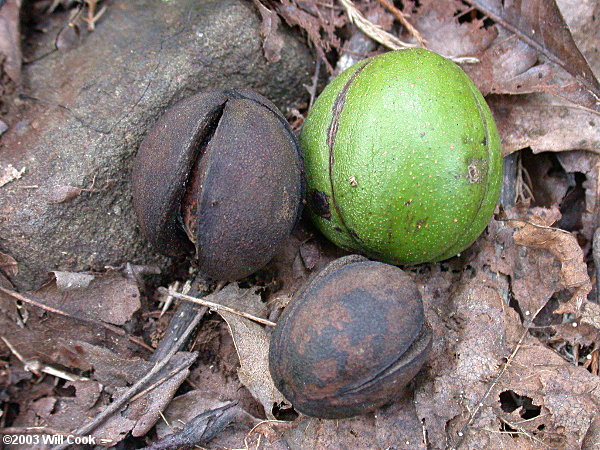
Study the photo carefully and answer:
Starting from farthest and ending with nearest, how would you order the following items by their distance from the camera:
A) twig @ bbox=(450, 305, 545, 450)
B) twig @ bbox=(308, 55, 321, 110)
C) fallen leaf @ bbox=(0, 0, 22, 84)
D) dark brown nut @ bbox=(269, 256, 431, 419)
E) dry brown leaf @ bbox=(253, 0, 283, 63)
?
twig @ bbox=(308, 55, 321, 110) → dry brown leaf @ bbox=(253, 0, 283, 63) → fallen leaf @ bbox=(0, 0, 22, 84) → twig @ bbox=(450, 305, 545, 450) → dark brown nut @ bbox=(269, 256, 431, 419)

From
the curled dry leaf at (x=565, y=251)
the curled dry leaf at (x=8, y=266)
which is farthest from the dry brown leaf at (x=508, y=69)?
the curled dry leaf at (x=8, y=266)

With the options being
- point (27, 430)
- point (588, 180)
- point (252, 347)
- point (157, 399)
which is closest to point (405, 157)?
point (252, 347)

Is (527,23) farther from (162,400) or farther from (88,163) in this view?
(162,400)

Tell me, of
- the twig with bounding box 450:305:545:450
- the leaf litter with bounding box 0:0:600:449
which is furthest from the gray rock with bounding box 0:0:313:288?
the twig with bounding box 450:305:545:450

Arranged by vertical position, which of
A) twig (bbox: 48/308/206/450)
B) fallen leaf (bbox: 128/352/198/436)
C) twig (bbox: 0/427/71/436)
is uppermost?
twig (bbox: 0/427/71/436)

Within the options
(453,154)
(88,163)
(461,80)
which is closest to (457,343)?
(453,154)

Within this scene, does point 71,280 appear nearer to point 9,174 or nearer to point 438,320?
point 9,174

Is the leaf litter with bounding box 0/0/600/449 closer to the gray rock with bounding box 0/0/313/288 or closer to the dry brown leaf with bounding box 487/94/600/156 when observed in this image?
the dry brown leaf with bounding box 487/94/600/156
